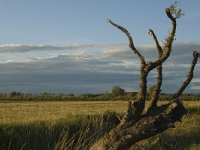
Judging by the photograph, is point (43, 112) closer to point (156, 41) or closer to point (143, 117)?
point (156, 41)

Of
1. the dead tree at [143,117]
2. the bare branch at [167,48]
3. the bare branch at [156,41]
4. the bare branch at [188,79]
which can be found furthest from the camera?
the bare branch at [188,79]

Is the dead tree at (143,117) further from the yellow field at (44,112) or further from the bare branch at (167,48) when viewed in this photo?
the yellow field at (44,112)

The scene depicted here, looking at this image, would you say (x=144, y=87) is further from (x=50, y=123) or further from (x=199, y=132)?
(x=199, y=132)

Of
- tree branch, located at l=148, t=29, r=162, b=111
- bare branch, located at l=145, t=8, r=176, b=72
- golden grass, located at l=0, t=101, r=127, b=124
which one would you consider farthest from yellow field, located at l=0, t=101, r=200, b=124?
bare branch, located at l=145, t=8, r=176, b=72

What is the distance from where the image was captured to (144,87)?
388 inches

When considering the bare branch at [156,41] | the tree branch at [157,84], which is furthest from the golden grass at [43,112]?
the bare branch at [156,41]

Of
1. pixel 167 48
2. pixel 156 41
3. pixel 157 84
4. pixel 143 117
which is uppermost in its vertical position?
pixel 156 41

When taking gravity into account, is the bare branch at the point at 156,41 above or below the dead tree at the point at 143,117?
above

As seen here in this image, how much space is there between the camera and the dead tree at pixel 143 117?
9.29 m

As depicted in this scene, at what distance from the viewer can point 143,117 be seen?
962 centimetres

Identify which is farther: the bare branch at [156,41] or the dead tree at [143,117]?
the bare branch at [156,41]

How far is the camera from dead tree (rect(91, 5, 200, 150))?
9.29m

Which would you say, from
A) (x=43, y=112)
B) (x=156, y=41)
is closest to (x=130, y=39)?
(x=156, y=41)

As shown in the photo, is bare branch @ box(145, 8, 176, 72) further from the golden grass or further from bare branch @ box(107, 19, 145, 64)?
the golden grass
